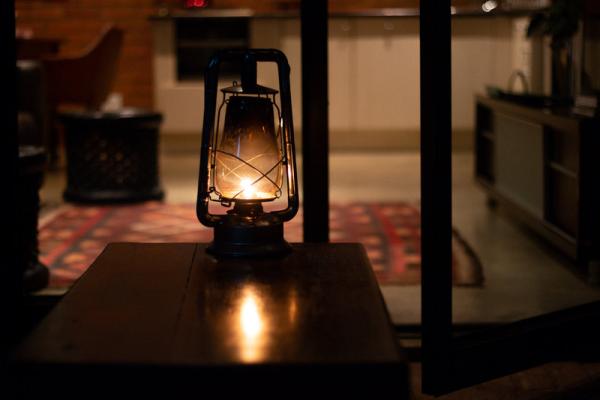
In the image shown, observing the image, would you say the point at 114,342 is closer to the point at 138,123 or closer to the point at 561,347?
the point at 561,347

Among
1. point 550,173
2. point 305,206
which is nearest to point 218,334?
point 305,206

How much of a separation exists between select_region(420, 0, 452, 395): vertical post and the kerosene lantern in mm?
207

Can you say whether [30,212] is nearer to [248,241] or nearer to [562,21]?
[248,241]

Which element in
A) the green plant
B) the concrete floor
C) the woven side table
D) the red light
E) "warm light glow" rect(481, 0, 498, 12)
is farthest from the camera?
the red light

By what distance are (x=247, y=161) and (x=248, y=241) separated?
12 centimetres

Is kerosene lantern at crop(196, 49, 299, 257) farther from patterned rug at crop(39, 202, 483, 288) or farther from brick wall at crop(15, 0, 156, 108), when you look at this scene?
brick wall at crop(15, 0, 156, 108)

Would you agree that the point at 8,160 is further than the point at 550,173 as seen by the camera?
No

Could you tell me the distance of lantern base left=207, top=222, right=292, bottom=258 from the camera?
125 centimetres

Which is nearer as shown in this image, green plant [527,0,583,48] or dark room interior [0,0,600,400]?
dark room interior [0,0,600,400]

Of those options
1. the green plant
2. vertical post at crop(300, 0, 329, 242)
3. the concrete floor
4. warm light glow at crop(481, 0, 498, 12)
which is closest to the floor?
the concrete floor

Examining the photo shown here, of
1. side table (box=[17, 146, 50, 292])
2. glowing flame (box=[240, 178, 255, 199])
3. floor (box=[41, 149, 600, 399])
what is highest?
glowing flame (box=[240, 178, 255, 199])

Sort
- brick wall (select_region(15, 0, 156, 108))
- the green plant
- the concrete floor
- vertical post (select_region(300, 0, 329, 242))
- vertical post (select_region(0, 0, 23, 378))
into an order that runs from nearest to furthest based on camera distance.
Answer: vertical post (select_region(0, 0, 23, 378)) → vertical post (select_region(300, 0, 329, 242)) → the concrete floor → the green plant → brick wall (select_region(15, 0, 156, 108))

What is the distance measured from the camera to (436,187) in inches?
54.5

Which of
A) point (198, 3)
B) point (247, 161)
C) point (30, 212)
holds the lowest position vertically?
point (30, 212)
